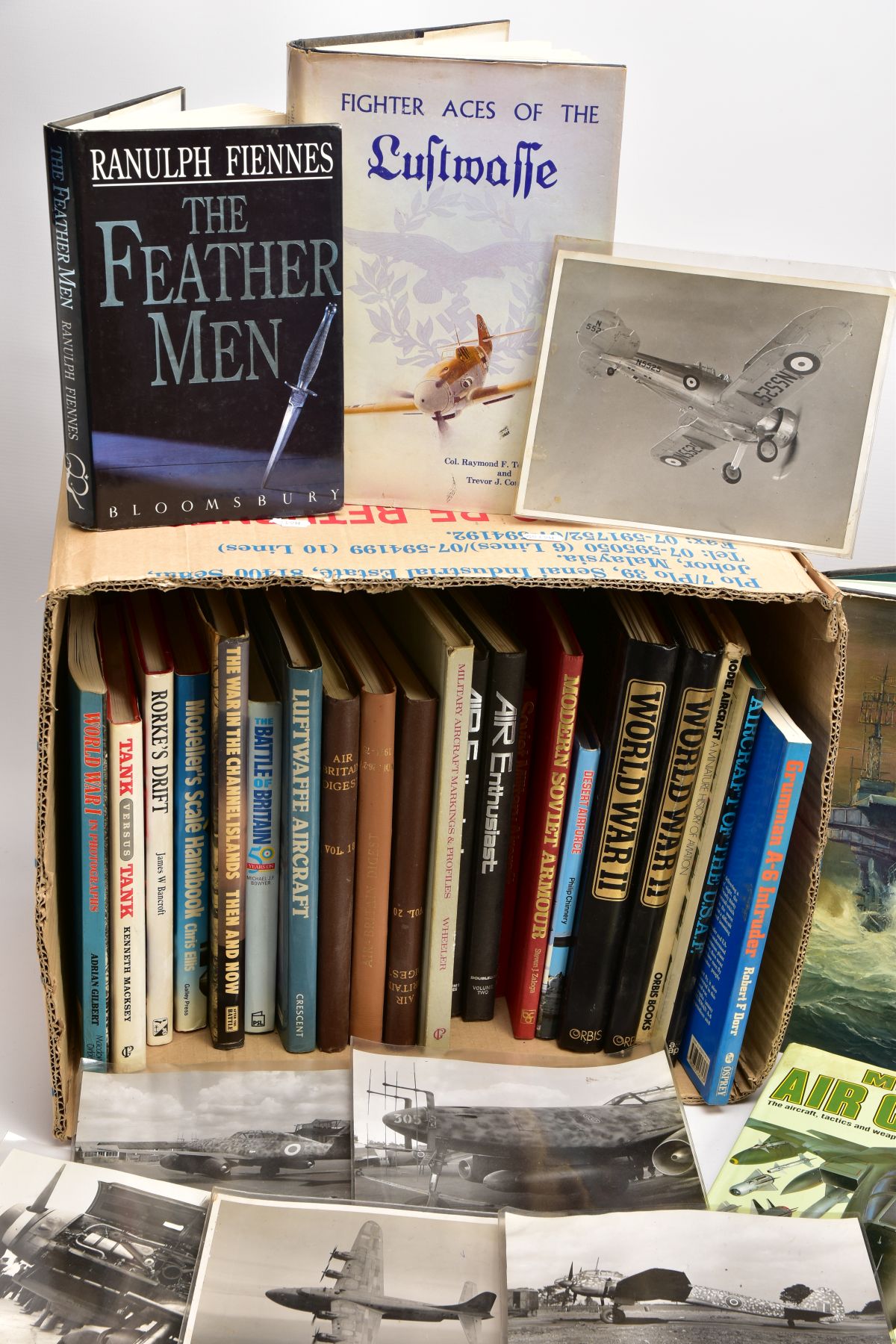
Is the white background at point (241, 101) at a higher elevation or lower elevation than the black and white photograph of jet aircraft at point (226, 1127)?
higher

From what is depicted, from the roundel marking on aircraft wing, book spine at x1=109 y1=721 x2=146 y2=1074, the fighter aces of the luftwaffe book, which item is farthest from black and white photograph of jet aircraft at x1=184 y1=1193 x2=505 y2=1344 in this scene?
the roundel marking on aircraft wing

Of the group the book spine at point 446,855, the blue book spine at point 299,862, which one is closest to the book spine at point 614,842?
the book spine at point 446,855

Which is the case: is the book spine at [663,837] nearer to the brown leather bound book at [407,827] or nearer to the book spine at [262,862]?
the brown leather bound book at [407,827]

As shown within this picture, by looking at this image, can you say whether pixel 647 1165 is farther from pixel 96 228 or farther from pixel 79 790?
pixel 96 228

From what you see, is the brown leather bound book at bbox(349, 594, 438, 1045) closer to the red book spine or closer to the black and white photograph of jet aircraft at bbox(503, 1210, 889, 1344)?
the red book spine

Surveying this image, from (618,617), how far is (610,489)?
4.0 inches

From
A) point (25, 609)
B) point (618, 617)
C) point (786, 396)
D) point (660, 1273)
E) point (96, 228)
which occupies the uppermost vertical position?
point (96, 228)

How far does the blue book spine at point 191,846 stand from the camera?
987 mm

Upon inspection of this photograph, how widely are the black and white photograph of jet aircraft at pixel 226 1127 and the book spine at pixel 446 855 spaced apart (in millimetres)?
89

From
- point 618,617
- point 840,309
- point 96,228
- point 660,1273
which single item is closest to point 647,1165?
point 660,1273

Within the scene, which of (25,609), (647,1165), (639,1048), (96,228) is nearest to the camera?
(96,228)

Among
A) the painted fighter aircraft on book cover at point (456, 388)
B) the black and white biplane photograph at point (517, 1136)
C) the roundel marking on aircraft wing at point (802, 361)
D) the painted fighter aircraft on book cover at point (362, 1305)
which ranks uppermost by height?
the roundel marking on aircraft wing at point (802, 361)

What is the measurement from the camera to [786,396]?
102 cm

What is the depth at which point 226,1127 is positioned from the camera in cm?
100
